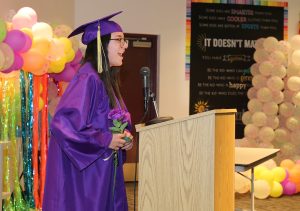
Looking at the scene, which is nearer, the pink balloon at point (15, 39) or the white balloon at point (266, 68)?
the pink balloon at point (15, 39)

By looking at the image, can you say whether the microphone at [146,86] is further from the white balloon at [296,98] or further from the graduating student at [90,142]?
the white balloon at [296,98]

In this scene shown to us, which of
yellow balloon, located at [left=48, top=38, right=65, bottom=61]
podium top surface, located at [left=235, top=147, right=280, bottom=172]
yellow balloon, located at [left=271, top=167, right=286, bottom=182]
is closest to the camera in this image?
podium top surface, located at [left=235, top=147, right=280, bottom=172]

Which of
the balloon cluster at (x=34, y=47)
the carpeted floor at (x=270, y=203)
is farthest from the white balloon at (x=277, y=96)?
the balloon cluster at (x=34, y=47)

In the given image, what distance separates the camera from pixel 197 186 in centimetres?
204

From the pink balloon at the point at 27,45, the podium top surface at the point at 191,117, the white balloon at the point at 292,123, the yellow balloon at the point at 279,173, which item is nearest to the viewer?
the podium top surface at the point at 191,117

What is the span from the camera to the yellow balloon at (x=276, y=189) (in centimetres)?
617

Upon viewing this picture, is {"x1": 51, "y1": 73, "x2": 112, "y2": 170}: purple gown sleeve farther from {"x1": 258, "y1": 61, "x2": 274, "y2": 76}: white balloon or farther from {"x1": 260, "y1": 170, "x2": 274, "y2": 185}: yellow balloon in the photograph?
{"x1": 258, "y1": 61, "x2": 274, "y2": 76}: white balloon

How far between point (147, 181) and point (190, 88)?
5.37 m

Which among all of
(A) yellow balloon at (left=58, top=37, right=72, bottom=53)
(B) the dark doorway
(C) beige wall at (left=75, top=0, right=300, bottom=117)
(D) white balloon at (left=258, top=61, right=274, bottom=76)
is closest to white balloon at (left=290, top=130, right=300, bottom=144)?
(D) white balloon at (left=258, top=61, right=274, bottom=76)

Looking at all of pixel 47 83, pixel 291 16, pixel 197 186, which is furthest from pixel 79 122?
pixel 291 16

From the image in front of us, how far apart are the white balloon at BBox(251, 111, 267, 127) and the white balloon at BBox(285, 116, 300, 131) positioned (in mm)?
341

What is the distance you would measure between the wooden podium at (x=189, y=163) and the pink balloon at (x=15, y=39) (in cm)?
193

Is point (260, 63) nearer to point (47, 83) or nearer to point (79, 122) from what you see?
point (47, 83)

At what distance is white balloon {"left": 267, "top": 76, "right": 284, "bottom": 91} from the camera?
6.52 metres
